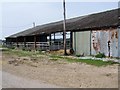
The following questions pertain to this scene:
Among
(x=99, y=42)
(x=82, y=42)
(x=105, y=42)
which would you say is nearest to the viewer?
(x=105, y=42)

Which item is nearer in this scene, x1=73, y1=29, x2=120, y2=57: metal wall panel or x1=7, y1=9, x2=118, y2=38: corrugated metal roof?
x1=73, y1=29, x2=120, y2=57: metal wall panel

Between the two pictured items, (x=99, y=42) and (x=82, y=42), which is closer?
(x=99, y=42)

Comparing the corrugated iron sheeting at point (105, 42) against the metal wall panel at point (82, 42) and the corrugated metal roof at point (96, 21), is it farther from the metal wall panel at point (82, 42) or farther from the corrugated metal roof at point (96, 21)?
the metal wall panel at point (82, 42)

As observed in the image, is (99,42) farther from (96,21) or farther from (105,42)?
(96,21)

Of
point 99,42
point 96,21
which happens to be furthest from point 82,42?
point 99,42

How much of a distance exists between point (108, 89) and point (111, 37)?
1696cm

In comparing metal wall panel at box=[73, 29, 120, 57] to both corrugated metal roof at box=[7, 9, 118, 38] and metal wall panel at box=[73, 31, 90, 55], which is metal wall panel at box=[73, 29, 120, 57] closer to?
metal wall panel at box=[73, 31, 90, 55]

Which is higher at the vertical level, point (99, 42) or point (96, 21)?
point (96, 21)

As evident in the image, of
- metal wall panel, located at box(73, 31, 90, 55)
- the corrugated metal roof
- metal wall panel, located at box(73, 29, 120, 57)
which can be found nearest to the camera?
metal wall panel, located at box(73, 29, 120, 57)

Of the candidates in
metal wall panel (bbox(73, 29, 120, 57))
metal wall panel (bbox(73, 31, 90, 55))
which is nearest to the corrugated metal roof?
metal wall panel (bbox(73, 29, 120, 57))

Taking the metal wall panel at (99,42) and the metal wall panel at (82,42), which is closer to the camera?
the metal wall panel at (99,42)

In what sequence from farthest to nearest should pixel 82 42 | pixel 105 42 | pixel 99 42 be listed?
pixel 82 42 < pixel 99 42 < pixel 105 42

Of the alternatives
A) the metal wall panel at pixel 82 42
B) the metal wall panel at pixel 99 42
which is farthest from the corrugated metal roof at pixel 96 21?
the metal wall panel at pixel 82 42

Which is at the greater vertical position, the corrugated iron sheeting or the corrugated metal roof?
the corrugated metal roof
